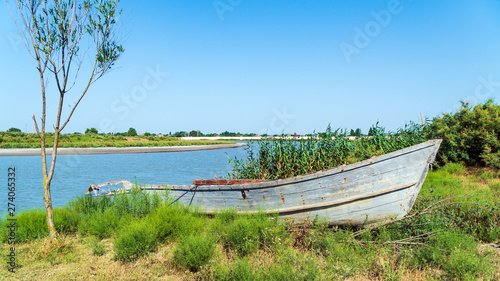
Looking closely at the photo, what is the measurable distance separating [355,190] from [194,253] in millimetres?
3037

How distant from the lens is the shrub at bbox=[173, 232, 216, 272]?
459cm

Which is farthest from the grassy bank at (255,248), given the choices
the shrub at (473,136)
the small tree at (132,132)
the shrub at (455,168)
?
the small tree at (132,132)

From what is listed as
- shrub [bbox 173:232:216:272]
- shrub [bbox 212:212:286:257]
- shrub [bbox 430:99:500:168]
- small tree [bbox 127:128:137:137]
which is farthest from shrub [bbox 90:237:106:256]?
small tree [bbox 127:128:137:137]

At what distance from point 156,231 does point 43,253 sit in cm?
192

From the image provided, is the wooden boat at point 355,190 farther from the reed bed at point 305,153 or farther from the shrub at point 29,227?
the shrub at point 29,227

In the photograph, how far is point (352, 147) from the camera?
10.2 meters

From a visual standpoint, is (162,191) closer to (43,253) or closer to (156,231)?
(156,231)

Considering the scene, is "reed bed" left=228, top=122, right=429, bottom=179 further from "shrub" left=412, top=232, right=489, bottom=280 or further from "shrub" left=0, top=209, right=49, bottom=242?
"shrub" left=0, top=209, right=49, bottom=242

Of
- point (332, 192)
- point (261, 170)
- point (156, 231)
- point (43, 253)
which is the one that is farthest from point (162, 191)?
point (332, 192)

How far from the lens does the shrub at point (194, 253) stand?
459cm

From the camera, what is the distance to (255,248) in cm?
516

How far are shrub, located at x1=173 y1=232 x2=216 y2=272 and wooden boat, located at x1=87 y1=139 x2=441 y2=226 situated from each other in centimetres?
172

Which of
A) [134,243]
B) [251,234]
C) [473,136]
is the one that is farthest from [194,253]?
[473,136]

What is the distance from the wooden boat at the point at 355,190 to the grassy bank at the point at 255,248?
30 centimetres
